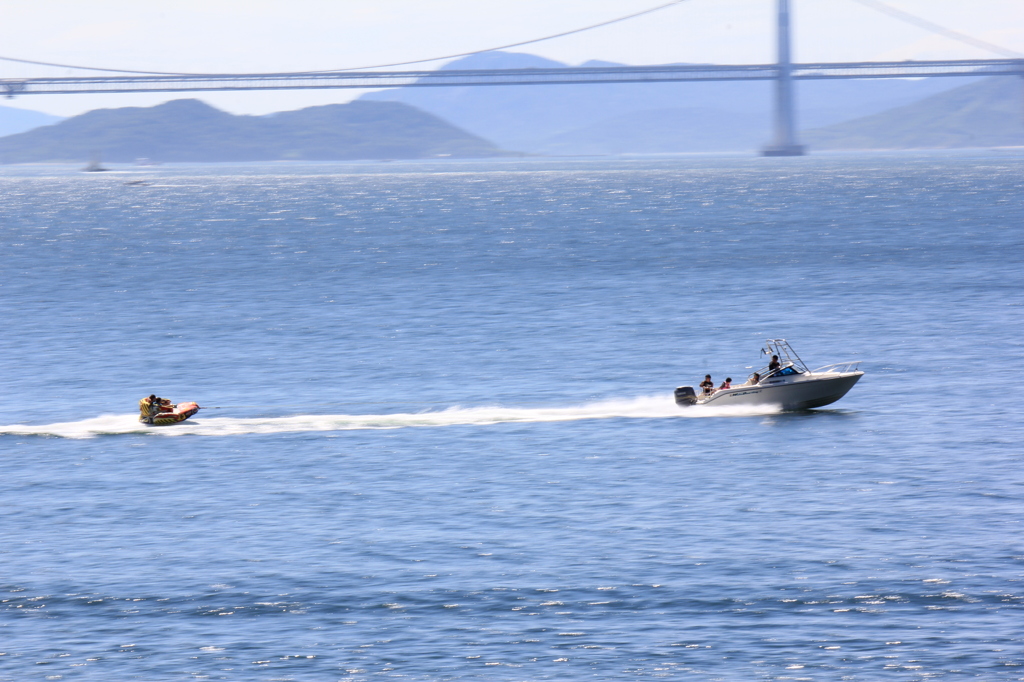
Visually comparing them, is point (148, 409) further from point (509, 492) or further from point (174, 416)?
point (509, 492)

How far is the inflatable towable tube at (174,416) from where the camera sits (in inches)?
2095

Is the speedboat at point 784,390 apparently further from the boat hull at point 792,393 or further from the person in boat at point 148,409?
the person in boat at point 148,409

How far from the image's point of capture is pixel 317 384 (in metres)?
63.0

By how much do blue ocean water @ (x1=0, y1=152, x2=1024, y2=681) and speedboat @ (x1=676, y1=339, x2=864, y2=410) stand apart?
0.76 m

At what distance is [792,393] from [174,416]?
2674 centimetres

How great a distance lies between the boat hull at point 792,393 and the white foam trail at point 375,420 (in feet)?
1.10

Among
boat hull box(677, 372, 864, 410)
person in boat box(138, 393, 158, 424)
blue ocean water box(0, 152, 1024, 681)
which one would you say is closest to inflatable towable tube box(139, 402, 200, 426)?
person in boat box(138, 393, 158, 424)

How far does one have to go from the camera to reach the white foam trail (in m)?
52.8

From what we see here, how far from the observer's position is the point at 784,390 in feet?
179

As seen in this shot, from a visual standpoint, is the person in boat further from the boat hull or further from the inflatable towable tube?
the boat hull

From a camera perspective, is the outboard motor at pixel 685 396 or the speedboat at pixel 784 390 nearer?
the speedboat at pixel 784 390

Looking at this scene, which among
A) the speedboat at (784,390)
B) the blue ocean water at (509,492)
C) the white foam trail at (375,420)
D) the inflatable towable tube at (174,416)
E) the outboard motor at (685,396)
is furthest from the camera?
the outboard motor at (685,396)

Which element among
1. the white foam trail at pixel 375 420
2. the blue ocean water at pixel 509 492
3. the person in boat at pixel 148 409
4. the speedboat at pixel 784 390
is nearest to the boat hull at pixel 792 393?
the speedboat at pixel 784 390

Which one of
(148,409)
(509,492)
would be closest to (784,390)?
(509,492)
